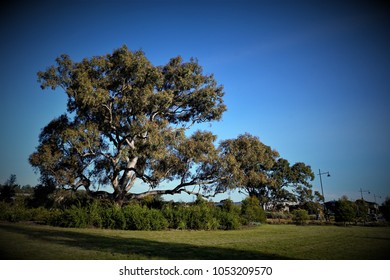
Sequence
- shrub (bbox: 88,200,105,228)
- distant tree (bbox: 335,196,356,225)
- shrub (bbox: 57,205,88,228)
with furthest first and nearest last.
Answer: distant tree (bbox: 335,196,356,225), shrub (bbox: 88,200,105,228), shrub (bbox: 57,205,88,228)

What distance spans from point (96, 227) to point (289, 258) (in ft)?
38.0

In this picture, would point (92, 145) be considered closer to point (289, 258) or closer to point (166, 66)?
point (166, 66)

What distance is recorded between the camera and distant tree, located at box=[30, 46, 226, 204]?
1894 cm

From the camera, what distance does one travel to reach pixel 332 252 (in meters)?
7.34

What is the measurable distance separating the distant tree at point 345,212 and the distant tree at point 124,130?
49.5 feet

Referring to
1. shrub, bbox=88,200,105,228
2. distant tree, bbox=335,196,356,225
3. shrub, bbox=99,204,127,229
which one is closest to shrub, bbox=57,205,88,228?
shrub, bbox=88,200,105,228

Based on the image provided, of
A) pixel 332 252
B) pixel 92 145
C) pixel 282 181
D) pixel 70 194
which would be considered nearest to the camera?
pixel 332 252

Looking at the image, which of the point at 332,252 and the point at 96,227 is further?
the point at 96,227

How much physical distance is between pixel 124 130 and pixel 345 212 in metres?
24.5

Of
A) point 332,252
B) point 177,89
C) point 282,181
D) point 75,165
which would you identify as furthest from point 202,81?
point 282,181

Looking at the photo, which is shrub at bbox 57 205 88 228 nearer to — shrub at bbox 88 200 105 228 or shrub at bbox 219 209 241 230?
shrub at bbox 88 200 105 228

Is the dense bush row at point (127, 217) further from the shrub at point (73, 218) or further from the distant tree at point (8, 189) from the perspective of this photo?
the distant tree at point (8, 189)

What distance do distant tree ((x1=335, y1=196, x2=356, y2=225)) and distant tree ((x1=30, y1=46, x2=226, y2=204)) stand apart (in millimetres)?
15088
